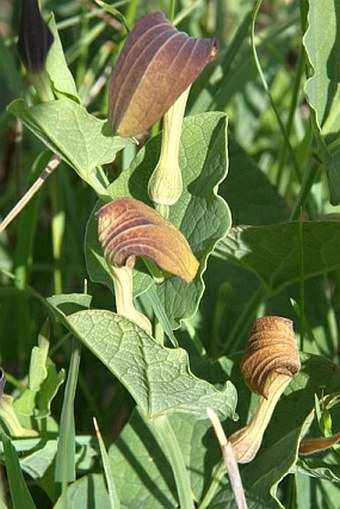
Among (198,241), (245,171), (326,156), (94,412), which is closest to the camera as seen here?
(198,241)

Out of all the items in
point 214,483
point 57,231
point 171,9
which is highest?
point 171,9

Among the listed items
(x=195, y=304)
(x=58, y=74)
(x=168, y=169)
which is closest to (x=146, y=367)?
(x=195, y=304)

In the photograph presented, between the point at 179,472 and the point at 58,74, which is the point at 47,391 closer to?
the point at 179,472

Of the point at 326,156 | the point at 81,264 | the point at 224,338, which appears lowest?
the point at 224,338

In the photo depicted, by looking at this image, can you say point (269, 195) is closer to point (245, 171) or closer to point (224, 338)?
point (245, 171)

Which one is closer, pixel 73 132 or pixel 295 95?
pixel 73 132

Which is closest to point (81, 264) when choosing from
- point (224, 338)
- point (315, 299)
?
point (224, 338)

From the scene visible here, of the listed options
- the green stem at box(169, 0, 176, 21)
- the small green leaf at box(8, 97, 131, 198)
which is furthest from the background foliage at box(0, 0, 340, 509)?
the green stem at box(169, 0, 176, 21)
